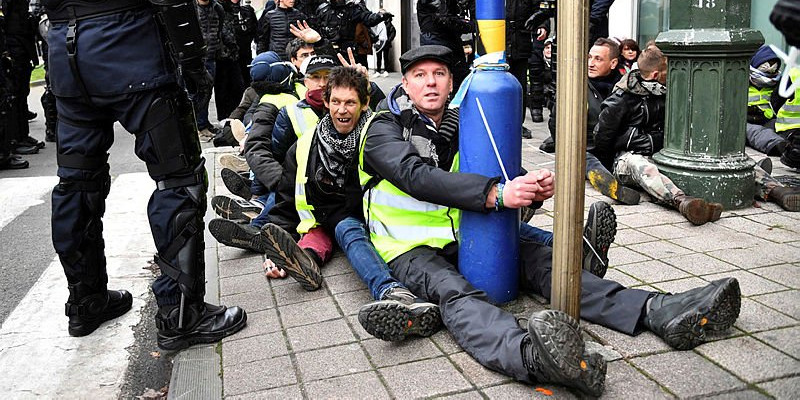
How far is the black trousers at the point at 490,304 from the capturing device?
2.91 metres

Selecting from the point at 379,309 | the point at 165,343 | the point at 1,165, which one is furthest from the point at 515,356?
the point at 1,165

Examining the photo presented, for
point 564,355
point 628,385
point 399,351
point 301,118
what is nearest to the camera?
point 564,355

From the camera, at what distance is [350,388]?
2.86m

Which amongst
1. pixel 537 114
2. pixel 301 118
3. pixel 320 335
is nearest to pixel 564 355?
pixel 320 335

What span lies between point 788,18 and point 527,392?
1.50m

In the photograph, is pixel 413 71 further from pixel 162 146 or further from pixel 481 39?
pixel 162 146

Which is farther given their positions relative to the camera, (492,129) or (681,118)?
(681,118)

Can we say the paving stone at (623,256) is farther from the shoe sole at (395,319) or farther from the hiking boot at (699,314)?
the shoe sole at (395,319)

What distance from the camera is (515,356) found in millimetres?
2803

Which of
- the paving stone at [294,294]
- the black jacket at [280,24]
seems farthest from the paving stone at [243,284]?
the black jacket at [280,24]

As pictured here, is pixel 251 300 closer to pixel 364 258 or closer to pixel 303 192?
pixel 364 258

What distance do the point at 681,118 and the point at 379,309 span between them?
10.2 feet

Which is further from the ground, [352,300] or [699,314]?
[699,314]

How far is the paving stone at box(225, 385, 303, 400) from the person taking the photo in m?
2.84
